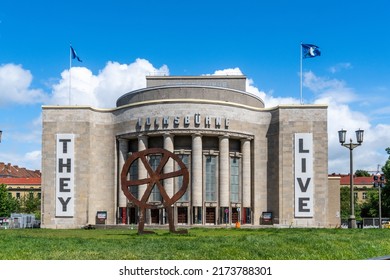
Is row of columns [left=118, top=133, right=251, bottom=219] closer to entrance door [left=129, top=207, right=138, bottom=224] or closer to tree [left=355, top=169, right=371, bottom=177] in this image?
entrance door [left=129, top=207, right=138, bottom=224]

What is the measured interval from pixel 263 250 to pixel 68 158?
5622cm

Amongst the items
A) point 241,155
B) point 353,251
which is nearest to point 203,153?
point 241,155

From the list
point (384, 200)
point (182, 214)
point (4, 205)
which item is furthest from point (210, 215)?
point (4, 205)

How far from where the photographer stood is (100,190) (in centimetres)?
7575

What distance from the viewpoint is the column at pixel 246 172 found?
Result: 74875mm

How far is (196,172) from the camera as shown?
7169cm

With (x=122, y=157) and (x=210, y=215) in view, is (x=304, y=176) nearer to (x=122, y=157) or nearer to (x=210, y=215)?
(x=210, y=215)

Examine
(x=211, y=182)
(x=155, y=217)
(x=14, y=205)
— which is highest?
(x=211, y=182)

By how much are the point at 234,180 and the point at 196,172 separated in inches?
238

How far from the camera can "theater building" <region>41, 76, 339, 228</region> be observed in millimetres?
71938

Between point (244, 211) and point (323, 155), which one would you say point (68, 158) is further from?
point (323, 155)

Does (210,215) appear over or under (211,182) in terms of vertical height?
under

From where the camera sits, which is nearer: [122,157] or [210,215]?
[210,215]
